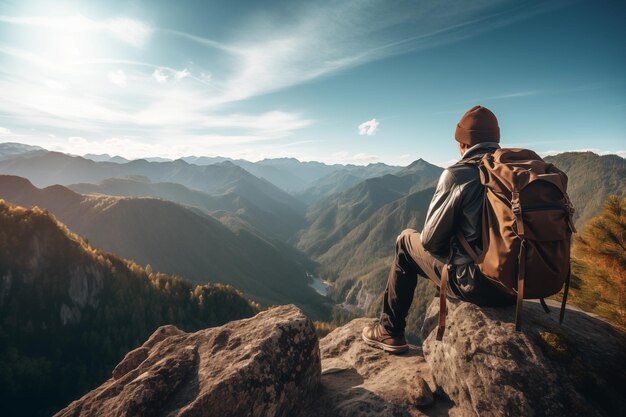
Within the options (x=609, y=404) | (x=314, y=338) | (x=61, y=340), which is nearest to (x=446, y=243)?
(x=609, y=404)

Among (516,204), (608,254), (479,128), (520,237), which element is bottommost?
(608,254)

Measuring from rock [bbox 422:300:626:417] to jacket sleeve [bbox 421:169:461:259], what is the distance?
2.16 metres

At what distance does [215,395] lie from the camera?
6723 mm

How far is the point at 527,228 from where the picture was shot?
5.01 m

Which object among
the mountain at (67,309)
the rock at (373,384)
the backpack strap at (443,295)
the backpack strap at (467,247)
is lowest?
the mountain at (67,309)

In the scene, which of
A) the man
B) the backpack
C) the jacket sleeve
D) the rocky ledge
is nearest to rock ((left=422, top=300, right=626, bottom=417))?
the rocky ledge

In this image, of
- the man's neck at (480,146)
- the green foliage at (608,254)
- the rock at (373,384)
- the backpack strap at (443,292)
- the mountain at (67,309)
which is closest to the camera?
the backpack strap at (443,292)

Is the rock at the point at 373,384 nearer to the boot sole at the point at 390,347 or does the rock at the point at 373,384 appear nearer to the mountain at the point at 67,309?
the boot sole at the point at 390,347

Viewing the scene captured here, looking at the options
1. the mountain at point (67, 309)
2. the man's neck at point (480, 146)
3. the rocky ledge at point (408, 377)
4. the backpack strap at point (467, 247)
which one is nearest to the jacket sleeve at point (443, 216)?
the backpack strap at point (467, 247)

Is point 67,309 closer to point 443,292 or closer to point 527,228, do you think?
point 443,292

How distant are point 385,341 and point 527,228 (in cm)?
716

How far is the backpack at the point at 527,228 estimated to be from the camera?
4.98m

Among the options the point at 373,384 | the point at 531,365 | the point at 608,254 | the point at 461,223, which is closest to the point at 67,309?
the point at 373,384

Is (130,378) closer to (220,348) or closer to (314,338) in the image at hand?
(220,348)
